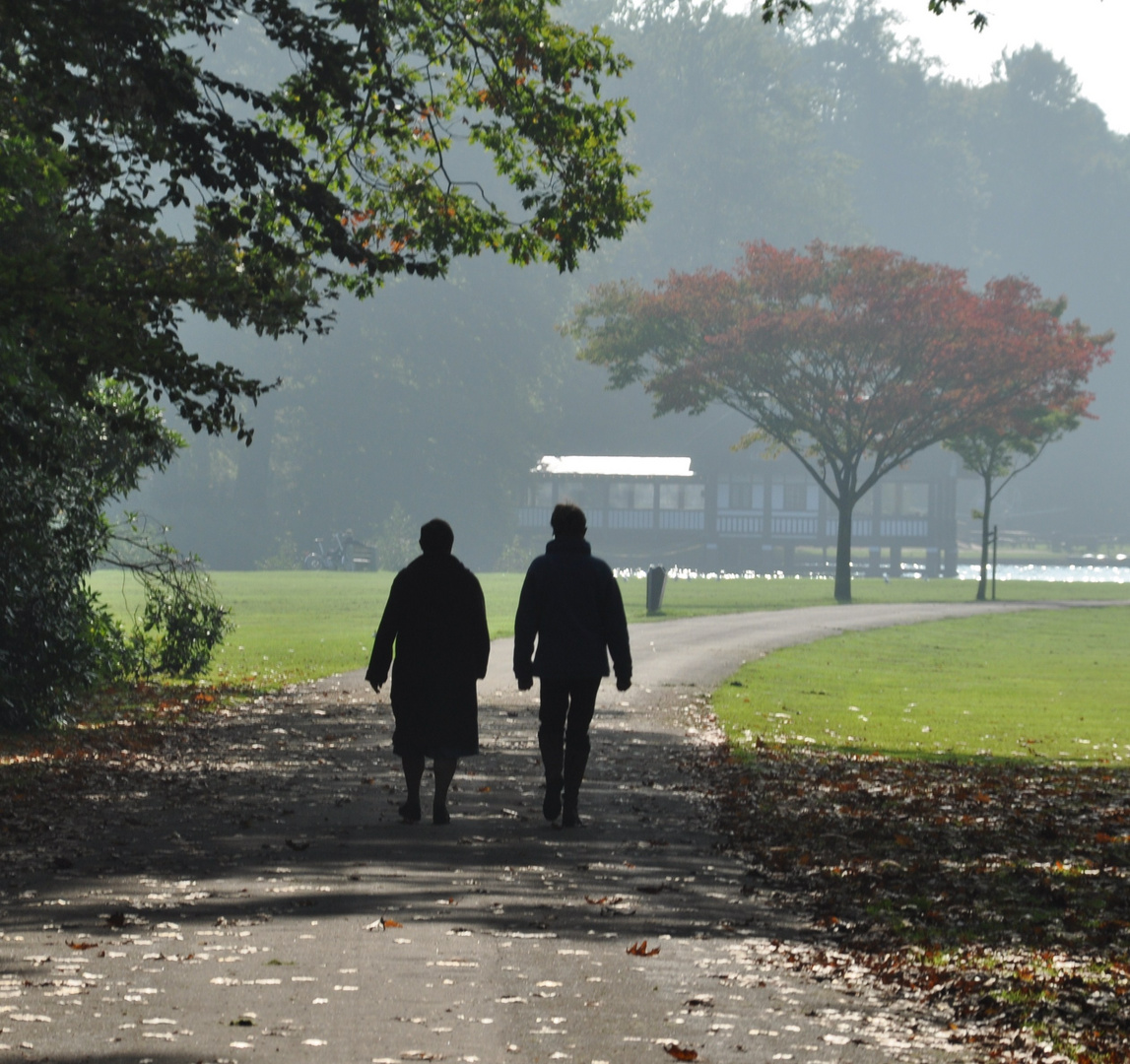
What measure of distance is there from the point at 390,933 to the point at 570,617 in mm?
3208

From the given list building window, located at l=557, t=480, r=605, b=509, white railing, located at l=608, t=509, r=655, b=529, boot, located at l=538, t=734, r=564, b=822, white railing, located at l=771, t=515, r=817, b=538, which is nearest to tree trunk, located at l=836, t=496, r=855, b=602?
white railing, located at l=771, t=515, r=817, b=538

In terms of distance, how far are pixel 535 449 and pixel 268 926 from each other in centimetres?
6037

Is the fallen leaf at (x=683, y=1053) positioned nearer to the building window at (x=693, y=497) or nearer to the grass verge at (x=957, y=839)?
the grass verge at (x=957, y=839)

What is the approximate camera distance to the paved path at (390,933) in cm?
502

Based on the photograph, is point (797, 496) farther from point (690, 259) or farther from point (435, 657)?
point (435, 657)

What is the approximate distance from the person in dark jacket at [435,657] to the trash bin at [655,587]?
2501cm

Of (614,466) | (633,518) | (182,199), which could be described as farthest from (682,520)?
(182,199)

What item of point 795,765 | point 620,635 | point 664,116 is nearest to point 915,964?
point 620,635

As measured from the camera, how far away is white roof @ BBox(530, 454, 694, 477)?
64.8 metres

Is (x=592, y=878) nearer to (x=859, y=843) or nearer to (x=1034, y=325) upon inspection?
(x=859, y=843)

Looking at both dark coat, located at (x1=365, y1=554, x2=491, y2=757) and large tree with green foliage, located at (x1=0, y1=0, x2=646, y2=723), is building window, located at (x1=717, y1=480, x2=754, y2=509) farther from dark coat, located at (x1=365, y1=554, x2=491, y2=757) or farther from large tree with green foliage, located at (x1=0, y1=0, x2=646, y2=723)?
dark coat, located at (x1=365, y1=554, x2=491, y2=757)

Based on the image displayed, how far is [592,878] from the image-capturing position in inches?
302

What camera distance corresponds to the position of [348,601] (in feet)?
126

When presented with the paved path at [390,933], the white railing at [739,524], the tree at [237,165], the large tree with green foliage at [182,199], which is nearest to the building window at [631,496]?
the white railing at [739,524]
